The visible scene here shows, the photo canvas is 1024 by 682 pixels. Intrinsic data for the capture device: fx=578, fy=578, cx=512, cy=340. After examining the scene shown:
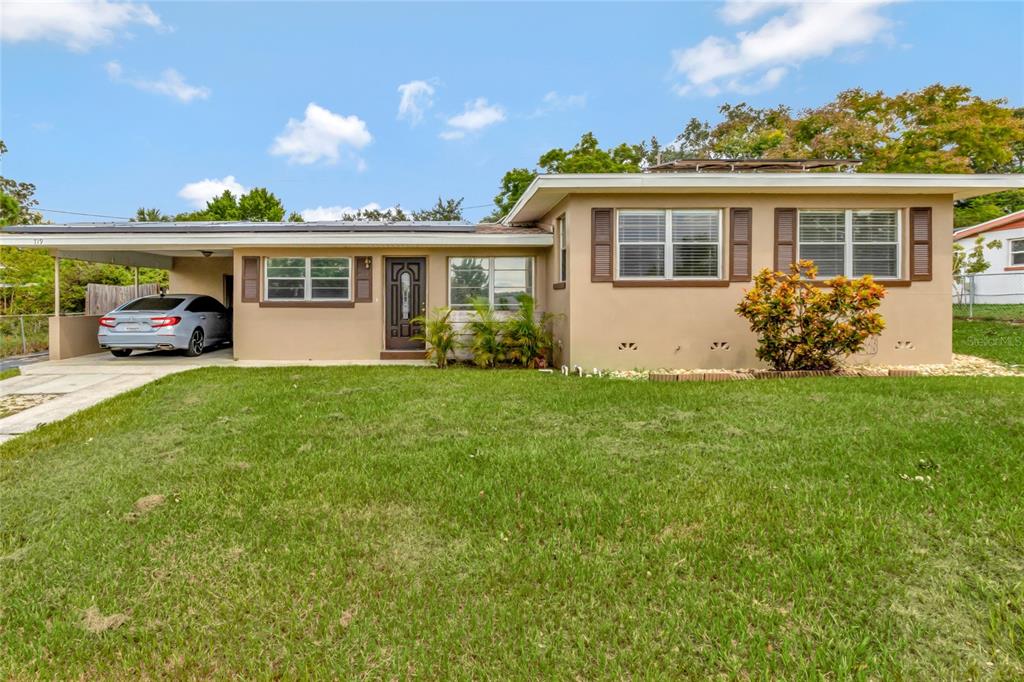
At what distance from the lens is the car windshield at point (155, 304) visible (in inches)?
469

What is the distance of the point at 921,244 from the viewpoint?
32.4 ft

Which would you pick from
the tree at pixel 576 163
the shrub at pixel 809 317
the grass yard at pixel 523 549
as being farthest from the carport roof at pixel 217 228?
the tree at pixel 576 163

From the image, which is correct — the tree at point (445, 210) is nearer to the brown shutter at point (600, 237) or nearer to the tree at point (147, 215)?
the tree at point (147, 215)

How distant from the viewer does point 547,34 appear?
43.5 ft

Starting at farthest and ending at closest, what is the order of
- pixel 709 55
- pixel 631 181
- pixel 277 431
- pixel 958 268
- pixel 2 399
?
pixel 709 55
pixel 958 268
pixel 631 181
pixel 2 399
pixel 277 431

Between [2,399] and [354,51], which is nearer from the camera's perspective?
[2,399]

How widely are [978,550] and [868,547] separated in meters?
0.56

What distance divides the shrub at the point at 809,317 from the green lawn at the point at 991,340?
337 cm

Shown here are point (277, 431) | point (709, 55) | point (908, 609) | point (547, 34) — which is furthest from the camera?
point (709, 55)

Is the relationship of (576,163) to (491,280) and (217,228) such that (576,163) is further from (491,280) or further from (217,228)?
Answer: (217,228)

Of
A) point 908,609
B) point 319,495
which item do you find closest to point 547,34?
point 319,495

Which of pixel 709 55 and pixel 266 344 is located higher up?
pixel 709 55

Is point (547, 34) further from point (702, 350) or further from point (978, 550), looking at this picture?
point (978, 550)

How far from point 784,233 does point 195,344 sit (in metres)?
11.9
